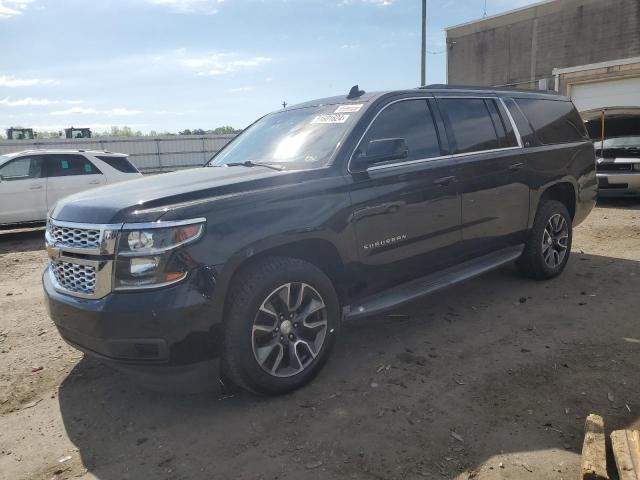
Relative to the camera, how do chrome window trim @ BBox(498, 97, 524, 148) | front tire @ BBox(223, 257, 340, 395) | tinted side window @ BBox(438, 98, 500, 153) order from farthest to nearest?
1. chrome window trim @ BBox(498, 97, 524, 148)
2. tinted side window @ BBox(438, 98, 500, 153)
3. front tire @ BBox(223, 257, 340, 395)

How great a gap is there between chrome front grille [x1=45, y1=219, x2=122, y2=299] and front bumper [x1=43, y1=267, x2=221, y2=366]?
0.09 meters

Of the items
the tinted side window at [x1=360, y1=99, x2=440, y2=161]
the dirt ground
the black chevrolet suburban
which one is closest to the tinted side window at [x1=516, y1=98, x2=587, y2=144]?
the black chevrolet suburban

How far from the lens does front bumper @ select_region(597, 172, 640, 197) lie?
10.2 meters

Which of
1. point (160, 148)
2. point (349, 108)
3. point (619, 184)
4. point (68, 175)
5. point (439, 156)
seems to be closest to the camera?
point (349, 108)

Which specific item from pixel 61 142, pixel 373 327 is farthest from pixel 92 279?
pixel 61 142

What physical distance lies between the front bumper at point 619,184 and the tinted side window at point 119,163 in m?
10.2

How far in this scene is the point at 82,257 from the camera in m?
2.92

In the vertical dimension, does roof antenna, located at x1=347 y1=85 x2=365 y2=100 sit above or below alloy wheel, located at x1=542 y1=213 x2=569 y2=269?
above

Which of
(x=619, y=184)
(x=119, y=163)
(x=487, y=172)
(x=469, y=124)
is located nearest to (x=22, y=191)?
(x=119, y=163)

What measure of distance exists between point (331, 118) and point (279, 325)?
1.72m

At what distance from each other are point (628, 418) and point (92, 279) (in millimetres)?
3174

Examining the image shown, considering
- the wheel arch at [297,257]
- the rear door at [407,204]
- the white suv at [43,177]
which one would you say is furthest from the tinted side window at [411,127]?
the white suv at [43,177]

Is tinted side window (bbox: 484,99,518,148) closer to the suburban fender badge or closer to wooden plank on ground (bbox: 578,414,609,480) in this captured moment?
the suburban fender badge

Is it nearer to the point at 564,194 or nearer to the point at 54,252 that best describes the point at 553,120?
the point at 564,194
